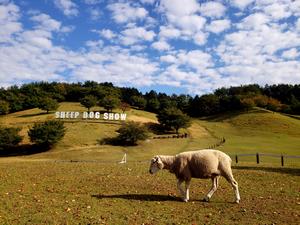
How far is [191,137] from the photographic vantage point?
8756 cm

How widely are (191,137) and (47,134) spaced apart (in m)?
35.2

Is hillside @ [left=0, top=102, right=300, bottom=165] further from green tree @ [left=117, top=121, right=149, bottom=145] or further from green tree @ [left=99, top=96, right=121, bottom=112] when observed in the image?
green tree @ [left=99, top=96, right=121, bottom=112]

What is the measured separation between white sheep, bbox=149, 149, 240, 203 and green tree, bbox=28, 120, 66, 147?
5669cm

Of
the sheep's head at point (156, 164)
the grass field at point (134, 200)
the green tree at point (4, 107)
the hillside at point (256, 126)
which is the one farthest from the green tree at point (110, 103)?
the sheep's head at point (156, 164)

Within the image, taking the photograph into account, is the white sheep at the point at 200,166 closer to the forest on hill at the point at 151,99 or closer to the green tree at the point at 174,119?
the green tree at the point at 174,119

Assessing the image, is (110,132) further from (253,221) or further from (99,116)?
(253,221)

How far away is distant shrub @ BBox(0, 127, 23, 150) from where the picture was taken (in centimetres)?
6906

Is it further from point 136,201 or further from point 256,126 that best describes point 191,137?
point 136,201

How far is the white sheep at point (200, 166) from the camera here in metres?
15.7

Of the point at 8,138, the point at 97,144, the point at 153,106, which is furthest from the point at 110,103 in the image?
the point at 8,138

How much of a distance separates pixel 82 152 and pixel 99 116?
119 feet

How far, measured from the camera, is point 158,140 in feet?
263

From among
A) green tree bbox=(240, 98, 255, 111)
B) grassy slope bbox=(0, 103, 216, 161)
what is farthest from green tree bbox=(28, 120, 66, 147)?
green tree bbox=(240, 98, 255, 111)

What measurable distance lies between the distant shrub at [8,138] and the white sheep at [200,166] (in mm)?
59549
